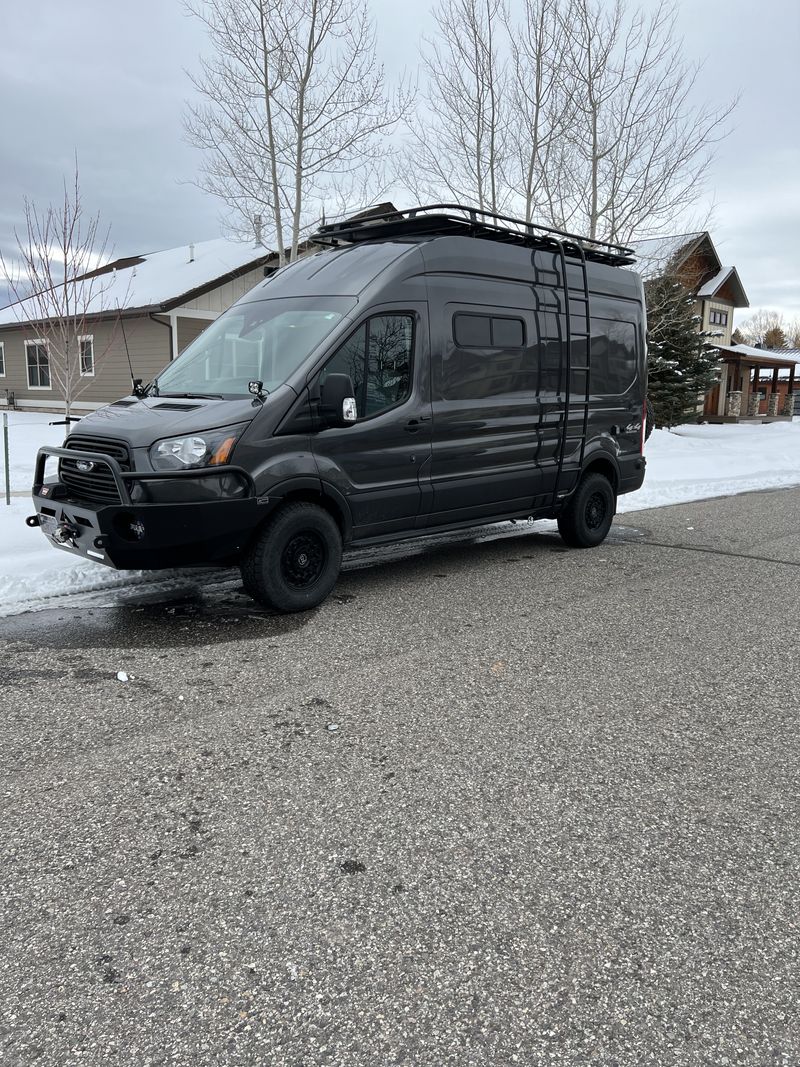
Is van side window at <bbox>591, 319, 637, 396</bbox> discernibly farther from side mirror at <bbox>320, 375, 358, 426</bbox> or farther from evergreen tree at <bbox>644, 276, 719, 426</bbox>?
evergreen tree at <bbox>644, 276, 719, 426</bbox>

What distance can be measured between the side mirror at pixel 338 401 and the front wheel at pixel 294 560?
2.04 feet

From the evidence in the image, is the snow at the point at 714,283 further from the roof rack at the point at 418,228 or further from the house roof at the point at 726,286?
the roof rack at the point at 418,228

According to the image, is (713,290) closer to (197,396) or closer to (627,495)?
(627,495)

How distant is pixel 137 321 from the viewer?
22.3 metres

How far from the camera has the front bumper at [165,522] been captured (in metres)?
5.19

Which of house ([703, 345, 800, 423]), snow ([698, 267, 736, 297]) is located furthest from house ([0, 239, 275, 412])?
house ([703, 345, 800, 423])

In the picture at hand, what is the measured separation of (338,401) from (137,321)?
60.6ft

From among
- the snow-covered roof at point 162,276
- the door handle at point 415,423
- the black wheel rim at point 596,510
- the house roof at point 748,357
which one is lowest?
the black wheel rim at point 596,510

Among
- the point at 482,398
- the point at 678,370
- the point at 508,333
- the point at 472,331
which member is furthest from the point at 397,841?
the point at 678,370

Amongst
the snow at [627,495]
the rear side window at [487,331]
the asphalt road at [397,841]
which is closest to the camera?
the asphalt road at [397,841]

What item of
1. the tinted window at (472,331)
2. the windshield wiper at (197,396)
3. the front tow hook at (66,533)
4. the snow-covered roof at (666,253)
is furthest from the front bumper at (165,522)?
the snow-covered roof at (666,253)

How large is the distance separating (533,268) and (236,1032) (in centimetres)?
653

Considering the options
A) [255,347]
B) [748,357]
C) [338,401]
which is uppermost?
[748,357]

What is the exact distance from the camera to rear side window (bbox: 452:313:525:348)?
6.71m
